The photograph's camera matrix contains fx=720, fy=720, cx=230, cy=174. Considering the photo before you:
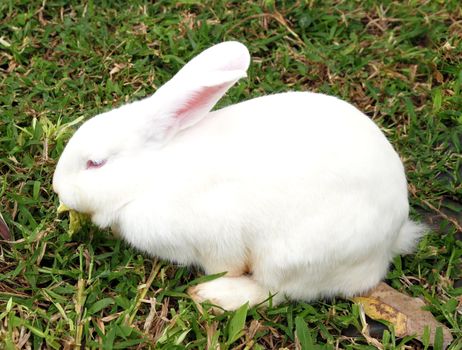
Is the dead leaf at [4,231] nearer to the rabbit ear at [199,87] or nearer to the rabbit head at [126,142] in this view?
the rabbit head at [126,142]

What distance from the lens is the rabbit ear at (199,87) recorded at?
3270mm

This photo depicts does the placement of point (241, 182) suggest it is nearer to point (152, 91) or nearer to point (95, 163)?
point (95, 163)

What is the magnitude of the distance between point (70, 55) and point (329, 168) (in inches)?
91.1

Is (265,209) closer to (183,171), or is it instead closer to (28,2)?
(183,171)

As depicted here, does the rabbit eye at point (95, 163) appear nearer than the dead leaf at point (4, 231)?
Yes

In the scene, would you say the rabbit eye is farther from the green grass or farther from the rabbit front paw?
the rabbit front paw

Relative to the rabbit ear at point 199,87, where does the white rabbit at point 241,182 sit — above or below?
below

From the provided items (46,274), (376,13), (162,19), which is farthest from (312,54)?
(46,274)

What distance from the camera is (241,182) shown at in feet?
10.7

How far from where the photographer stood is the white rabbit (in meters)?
3.26

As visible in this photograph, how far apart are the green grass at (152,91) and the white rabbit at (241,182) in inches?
10.3

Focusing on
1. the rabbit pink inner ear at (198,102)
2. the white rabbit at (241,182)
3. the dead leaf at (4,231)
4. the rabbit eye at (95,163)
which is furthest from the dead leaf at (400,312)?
the dead leaf at (4,231)

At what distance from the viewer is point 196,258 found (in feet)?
11.6

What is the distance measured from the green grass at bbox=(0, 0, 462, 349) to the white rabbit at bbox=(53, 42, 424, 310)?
0.26 metres
